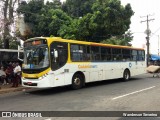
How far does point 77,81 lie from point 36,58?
118 inches

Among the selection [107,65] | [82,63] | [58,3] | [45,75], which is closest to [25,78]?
[45,75]

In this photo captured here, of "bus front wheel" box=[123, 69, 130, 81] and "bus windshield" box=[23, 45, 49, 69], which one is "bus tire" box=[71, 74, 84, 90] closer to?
"bus windshield" box=[23, 45, 49, 69]

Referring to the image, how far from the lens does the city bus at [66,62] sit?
12914 millimetres

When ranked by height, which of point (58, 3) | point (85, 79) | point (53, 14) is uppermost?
point (58, 3)

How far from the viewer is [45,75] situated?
41.8 ft

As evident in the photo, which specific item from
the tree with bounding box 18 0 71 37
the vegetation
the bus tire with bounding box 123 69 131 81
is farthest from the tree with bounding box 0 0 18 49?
the bus tire with bounding box 123 69 131 81

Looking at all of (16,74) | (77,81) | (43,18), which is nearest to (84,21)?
(43,18)

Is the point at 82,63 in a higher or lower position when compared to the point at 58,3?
lower

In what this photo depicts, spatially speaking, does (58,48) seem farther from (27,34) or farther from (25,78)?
(27,34)

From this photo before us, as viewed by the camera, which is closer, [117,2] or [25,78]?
[25,78]

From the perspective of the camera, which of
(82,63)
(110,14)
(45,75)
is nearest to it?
(45,75)

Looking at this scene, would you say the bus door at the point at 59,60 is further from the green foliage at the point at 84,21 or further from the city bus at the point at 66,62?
the green foliage at the point at 84,21

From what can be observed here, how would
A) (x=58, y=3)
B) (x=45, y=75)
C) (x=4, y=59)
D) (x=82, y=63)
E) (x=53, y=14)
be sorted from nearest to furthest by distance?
(x=45, y=75), (x=82, y=63), (x=4, y=59), (x=53, y=14), (x=58, y=3)

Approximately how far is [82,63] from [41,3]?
17.4 meters
